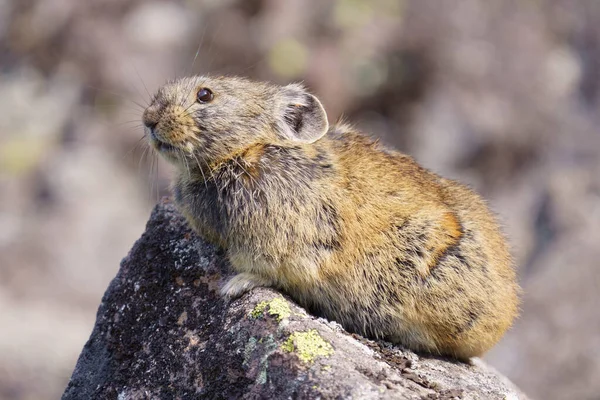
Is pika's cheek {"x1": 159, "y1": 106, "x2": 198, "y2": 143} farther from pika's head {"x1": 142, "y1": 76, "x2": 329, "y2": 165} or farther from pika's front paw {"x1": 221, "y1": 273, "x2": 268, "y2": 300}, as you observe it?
pika's front paw {"x1": 221, "y1": 273, "x2": 268, "y2": 300}

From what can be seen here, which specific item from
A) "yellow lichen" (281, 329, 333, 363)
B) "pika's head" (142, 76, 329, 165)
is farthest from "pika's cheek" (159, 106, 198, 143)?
"yellow lichen" (281, 329, 333, 363)

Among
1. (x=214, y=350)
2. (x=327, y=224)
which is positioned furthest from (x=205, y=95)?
(x=214, y=350)

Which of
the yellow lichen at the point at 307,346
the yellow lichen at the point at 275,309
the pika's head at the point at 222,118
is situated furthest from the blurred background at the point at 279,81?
the yellow lichen at the point at 307,346

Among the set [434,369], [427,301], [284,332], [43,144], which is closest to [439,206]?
[427,301]

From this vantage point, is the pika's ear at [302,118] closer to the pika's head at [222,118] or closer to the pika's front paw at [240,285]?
the pika's head at [222,118]

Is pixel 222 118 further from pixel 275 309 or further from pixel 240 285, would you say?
pixel 275 309

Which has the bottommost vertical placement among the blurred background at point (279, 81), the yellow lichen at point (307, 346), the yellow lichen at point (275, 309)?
the yellow lichen at point (307, 346)
